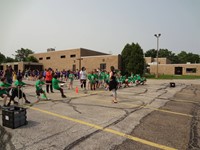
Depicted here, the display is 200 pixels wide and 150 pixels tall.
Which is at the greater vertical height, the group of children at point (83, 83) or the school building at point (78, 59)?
the school building at point (78, 59)

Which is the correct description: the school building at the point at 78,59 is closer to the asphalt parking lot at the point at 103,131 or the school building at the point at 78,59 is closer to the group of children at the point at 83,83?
the group of children at the point at 83,83

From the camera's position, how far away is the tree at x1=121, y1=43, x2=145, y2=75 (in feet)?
122

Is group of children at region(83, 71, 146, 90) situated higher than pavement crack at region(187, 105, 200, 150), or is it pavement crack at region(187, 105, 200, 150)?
group of children at region(83, 71, 146, 90)

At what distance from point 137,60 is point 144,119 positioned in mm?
32955

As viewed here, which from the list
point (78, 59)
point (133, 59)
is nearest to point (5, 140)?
point (133, 59)

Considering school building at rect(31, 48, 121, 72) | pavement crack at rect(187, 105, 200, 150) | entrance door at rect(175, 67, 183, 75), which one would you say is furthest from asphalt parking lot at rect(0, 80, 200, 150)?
entrance door at rect(175, 67, 183, 75)

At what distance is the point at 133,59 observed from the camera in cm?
3725

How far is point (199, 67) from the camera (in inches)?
2076

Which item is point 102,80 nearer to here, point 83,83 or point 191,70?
point 83,83

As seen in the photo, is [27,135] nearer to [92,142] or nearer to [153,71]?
[92,142]

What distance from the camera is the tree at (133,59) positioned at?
37.2m

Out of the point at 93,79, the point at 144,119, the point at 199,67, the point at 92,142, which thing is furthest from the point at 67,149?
the point at 199,67

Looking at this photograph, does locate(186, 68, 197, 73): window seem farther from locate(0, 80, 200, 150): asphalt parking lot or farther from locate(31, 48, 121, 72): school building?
locate(0, 80, 200, 150): asphalt parking lot

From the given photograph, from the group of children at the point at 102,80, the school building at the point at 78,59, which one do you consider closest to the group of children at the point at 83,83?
the group of children at the point at 102,80
